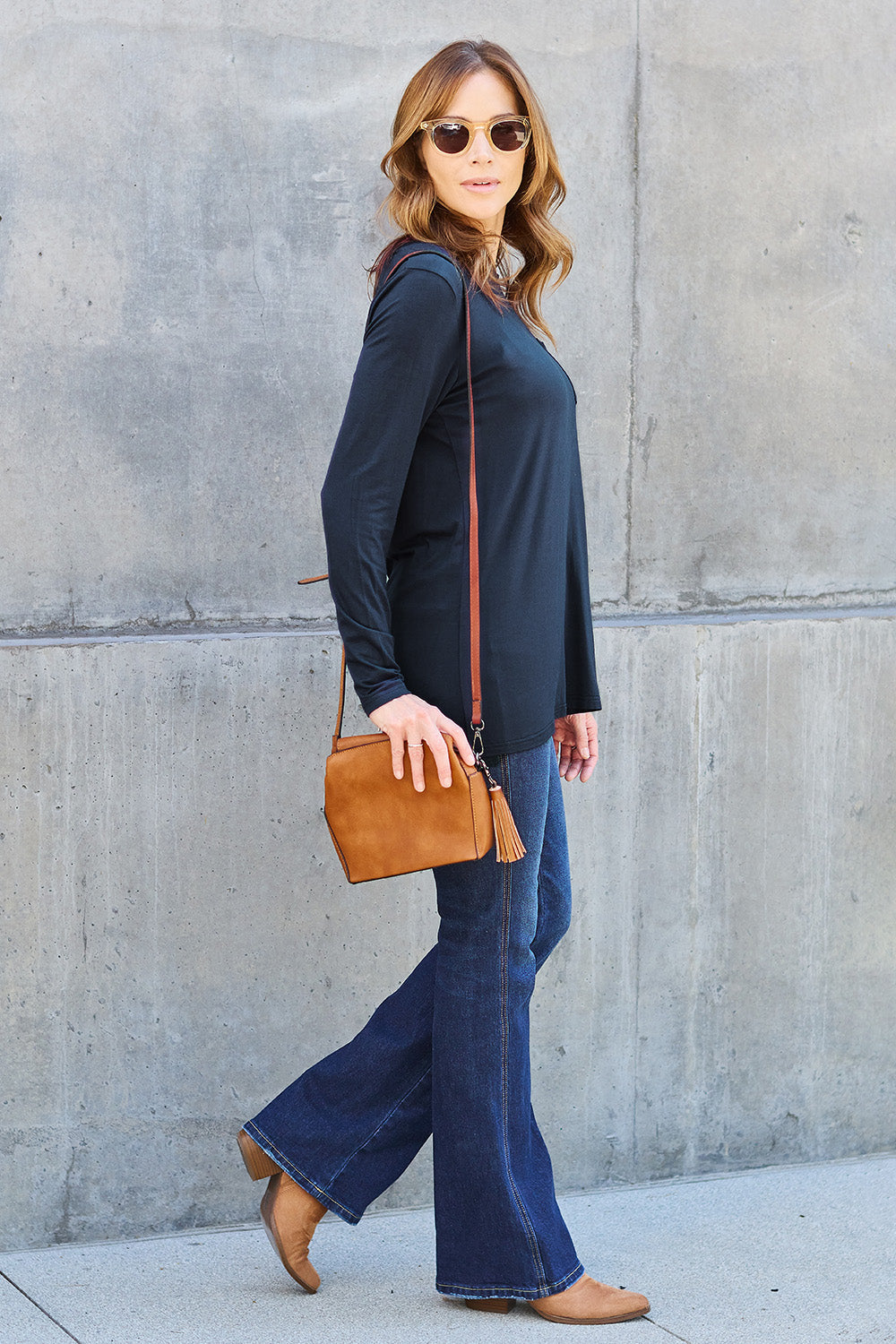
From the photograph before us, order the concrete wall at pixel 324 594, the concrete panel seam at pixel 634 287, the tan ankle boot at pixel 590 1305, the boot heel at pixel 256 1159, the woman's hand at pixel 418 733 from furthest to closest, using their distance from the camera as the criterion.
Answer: the concrete panel seam at pixel 634 287, the concrete wall at pixel 324 594, the boot heel at pixel 256 1159, the tan ankle boot at pixel 590 1305, the woman's hand at pixel 418 733

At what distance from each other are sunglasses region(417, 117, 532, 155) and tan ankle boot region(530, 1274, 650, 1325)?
186 centimetres

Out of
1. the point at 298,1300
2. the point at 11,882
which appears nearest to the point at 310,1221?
the point at 298,1300

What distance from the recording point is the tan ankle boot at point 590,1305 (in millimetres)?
2406

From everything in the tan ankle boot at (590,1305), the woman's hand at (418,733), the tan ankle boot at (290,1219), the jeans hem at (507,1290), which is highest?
the woman's hand at (418,733)

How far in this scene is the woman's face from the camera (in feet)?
7.23

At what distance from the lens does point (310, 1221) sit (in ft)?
8.25

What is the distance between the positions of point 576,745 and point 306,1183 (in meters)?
0.91

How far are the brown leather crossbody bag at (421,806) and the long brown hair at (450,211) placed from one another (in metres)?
0.11

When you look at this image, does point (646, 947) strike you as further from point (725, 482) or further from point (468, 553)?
point (468, 553)

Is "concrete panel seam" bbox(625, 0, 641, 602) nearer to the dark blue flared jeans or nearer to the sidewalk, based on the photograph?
the dark blue flared jeans

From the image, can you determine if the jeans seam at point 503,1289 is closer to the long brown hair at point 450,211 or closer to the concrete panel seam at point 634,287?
the concrete panel seam at point 634,287

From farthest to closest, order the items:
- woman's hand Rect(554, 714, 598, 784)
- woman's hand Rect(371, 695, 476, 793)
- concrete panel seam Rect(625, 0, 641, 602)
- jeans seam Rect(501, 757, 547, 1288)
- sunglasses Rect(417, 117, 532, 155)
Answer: concrete panel seam Rect(625, 0, 641, 602)
woman's hand Rect(554, 714, 598, 784)
jeans seam Rect(501, 757, 547, 1288)
sunglasses Rect(417, 117, 532, 155)
woman's hand Rect(371, 695, 476, 793)

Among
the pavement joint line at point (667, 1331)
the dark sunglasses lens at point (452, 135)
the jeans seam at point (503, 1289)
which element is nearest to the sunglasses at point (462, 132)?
the dark sunglasses lens at point (452, 135)

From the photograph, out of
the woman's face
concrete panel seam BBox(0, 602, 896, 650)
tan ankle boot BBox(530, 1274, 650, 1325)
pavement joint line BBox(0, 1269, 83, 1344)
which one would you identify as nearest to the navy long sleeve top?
the woman's face
